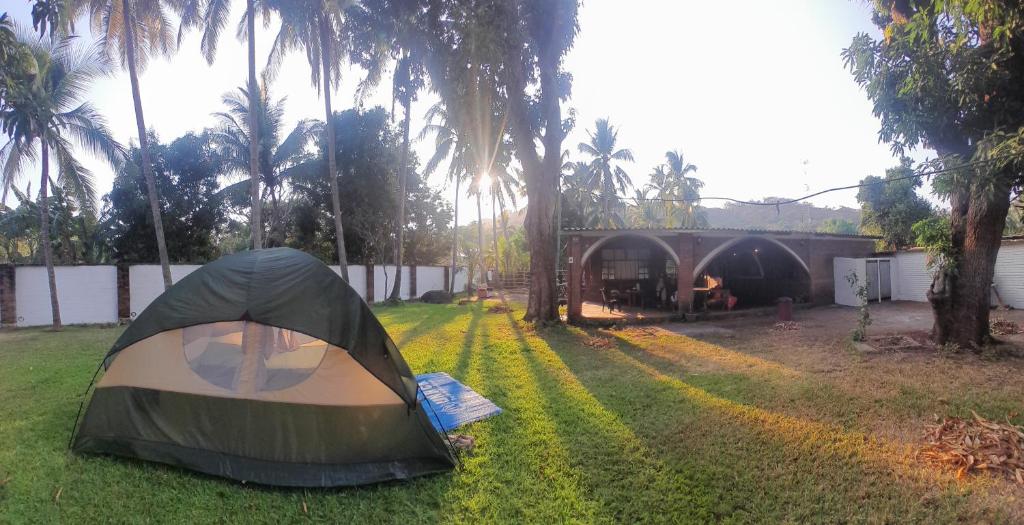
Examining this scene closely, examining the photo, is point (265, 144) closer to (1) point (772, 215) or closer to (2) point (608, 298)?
(2) point (608, 298)

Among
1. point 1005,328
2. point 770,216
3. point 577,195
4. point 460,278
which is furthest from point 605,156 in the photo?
point 770,216

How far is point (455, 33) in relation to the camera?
1002 centimetres

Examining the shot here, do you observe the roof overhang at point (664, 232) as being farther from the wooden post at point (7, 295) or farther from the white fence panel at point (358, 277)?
the wooden post at point (7, 295)

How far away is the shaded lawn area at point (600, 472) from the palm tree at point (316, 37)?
Answer: 386 inches

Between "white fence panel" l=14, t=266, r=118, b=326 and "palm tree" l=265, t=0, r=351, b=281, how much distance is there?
5.98 metres

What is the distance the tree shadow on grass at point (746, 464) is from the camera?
2965 millimetres

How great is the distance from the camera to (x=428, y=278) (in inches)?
938

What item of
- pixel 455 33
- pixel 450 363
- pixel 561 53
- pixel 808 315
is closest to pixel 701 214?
pixel 808 315

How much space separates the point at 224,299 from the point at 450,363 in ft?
13.3

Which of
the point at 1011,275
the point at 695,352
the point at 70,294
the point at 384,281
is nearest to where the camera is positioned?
the point at 695,352

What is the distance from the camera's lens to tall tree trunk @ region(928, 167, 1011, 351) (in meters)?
6.82

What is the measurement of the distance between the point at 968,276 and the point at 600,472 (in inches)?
301

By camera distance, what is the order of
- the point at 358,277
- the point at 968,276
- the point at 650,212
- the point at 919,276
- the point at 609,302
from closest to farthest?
the point at 968,276, the point at 609,302, the point at 919,276, the point at 358,277, the point at 650,212

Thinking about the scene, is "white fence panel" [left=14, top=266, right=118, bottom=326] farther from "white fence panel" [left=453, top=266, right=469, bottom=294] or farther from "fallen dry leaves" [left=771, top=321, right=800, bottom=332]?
"white fence panel" [left=453, top=266, right=469, bottom=294]
